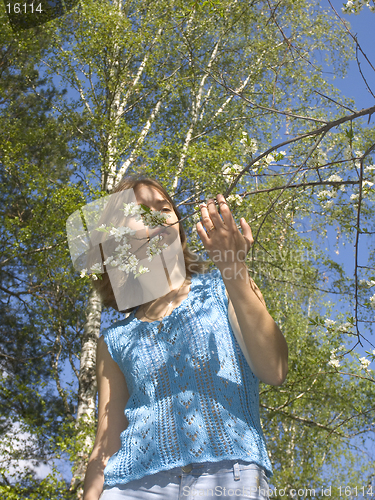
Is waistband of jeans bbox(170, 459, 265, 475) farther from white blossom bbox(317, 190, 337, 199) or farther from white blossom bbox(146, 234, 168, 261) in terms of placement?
white blossom bbox(317, 190, 337, 199)

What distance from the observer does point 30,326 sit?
639 cm

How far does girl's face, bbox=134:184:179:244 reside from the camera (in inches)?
61.9

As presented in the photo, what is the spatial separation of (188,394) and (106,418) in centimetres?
38

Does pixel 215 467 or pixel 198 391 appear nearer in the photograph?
pixel 215 467

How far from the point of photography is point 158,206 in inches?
66.3

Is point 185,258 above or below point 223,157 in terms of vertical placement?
below

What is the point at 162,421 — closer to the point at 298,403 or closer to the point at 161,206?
the point at 161,206

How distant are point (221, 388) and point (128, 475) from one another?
36 centimetres

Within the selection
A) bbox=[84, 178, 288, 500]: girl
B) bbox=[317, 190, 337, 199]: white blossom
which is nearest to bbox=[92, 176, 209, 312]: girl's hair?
bbox=[84, 178, 288, 500]: girl

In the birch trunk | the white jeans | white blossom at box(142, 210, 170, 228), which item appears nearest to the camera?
the white jeans

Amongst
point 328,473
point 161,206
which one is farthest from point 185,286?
point 328,473

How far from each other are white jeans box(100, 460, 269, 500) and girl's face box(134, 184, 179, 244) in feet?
2.59

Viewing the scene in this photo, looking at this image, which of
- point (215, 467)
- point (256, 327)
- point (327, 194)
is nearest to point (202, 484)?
point (215, 467)

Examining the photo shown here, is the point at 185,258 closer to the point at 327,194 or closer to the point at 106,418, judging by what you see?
the point at 106,418
